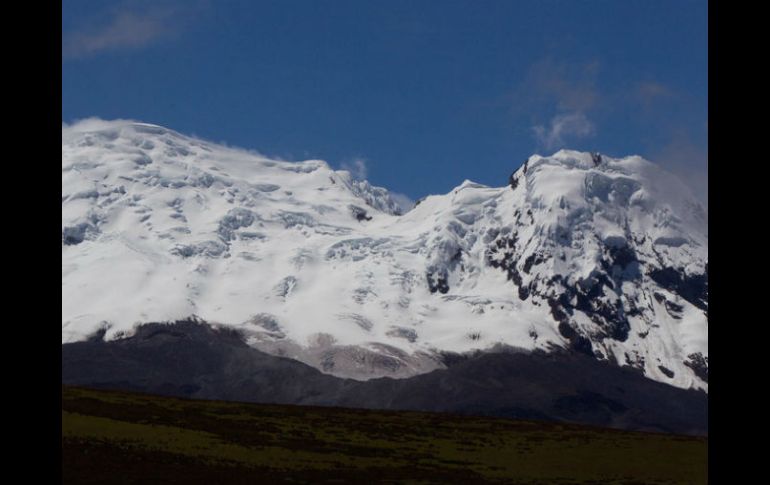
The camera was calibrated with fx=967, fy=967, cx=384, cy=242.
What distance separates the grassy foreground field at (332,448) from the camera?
7794 centimetres

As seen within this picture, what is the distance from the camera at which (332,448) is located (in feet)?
334

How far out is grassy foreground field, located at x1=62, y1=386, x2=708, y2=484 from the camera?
256ft
